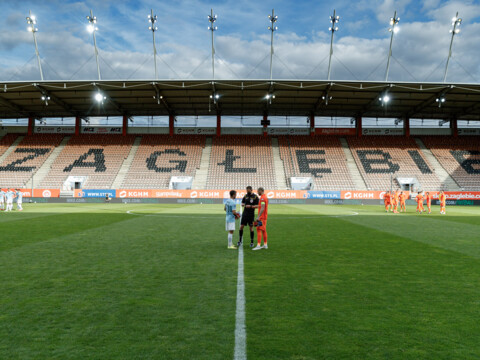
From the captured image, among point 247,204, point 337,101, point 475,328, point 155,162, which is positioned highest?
point 337,101

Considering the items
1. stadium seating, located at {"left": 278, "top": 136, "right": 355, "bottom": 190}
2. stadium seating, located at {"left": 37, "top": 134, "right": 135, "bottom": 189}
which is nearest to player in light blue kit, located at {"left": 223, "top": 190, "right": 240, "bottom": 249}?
stadium seating, located at {"left": 278, "top": 136, "right": 355, "bottom": 190}

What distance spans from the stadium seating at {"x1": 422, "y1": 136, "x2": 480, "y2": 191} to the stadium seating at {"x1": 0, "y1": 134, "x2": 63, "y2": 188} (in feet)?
180

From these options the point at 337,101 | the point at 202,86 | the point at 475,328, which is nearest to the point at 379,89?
the point at 337,101

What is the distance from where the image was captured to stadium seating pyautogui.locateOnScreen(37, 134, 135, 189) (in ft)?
152

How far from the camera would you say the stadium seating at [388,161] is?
4647 centimetres

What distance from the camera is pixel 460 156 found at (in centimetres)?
5134

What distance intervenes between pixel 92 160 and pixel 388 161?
139ft

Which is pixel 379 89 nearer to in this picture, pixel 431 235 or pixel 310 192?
pixel 310 192

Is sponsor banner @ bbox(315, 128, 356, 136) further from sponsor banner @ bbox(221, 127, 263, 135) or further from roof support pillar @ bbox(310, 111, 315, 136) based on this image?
sponsor banner @ bbox(221, 127, 263, 135)

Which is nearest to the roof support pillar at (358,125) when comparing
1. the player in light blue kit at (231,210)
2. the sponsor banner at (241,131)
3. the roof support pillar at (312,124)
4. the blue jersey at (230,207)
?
the roof support pillar at (312,124)

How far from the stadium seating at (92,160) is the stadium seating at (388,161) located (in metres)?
34.4

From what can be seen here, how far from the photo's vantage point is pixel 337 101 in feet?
160

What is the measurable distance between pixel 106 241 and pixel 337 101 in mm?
43214

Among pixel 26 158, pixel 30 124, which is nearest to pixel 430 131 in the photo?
pixel 26 158
